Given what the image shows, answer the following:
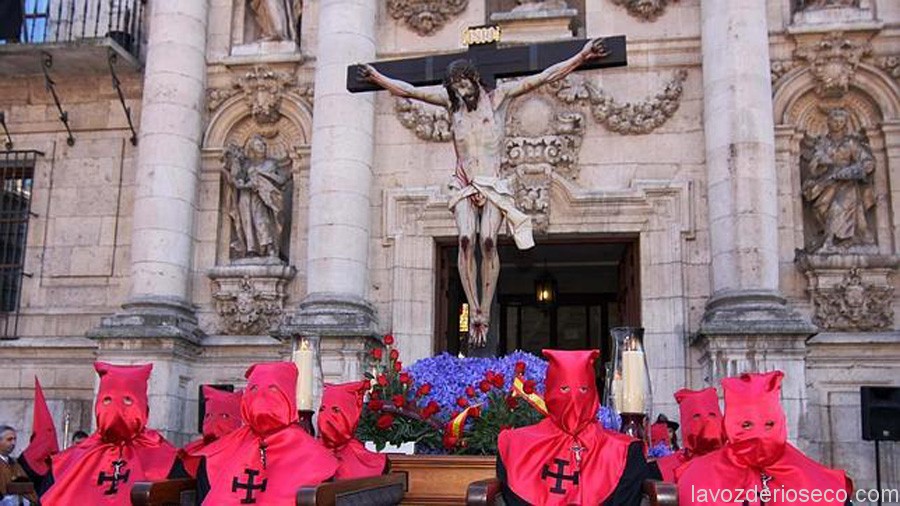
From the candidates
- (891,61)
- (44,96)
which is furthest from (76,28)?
(891,61)

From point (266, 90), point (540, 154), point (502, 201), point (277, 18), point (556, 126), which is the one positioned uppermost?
point (277, 18)

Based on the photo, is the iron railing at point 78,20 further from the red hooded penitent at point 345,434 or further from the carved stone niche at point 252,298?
the red hooded penitent at point 345,434

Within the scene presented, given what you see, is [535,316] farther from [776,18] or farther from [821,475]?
[821,475]

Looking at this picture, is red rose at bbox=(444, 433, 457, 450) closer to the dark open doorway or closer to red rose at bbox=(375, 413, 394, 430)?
red rose at bbox=(375, 413, 394, 430)

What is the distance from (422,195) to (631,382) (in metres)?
8.19

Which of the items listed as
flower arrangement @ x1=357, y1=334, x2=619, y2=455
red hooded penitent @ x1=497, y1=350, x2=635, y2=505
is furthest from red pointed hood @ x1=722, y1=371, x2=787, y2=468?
flower arrangement @ x1=357, y1=334, x2=619, y2=455

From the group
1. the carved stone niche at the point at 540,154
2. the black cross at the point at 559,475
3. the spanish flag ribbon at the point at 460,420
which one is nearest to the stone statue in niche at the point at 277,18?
the carved stone niche at the point at 540,154

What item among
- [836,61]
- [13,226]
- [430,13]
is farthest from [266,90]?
[836,61]

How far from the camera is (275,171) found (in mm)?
13992

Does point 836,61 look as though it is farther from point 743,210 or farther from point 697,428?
point 697,428

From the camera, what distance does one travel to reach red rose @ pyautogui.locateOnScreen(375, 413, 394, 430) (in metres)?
6.67

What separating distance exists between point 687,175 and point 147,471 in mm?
9085

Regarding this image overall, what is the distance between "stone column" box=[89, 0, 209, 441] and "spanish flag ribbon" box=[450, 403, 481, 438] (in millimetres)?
7205

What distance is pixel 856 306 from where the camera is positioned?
39.7 ft
